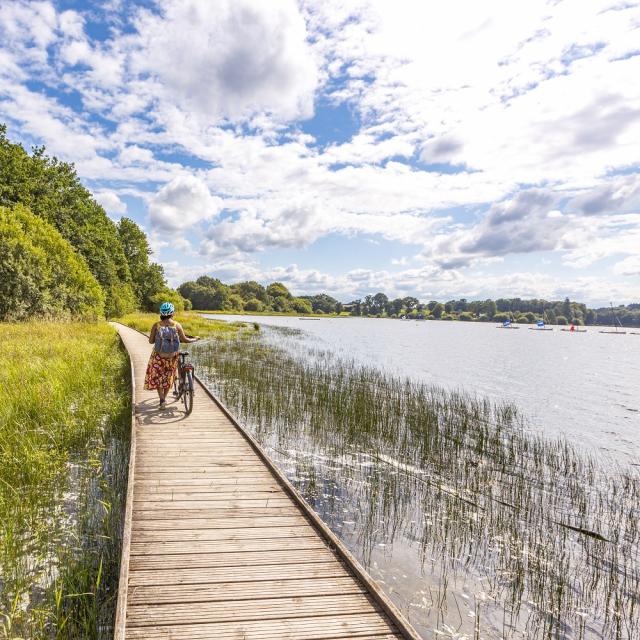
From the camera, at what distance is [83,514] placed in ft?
17.9

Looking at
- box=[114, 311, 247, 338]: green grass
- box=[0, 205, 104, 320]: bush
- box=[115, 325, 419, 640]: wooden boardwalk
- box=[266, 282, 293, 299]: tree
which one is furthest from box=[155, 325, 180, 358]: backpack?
box=[266, 282, 293, 299]: tree

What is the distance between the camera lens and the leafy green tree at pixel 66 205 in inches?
1378

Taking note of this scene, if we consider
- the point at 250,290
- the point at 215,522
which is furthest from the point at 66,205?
the point at 250,290

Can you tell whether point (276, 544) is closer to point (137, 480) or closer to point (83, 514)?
point (137, 480)

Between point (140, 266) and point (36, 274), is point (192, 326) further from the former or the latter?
point (140, 266)

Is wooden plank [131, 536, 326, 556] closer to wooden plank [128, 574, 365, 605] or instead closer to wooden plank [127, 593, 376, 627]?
wooden plank [128, 574, 365, 605]

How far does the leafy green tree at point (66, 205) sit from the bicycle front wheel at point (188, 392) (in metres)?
33.4

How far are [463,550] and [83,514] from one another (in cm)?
496

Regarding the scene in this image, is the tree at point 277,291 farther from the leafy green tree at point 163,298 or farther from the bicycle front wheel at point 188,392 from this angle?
the bicycle front wheel at point 188,392

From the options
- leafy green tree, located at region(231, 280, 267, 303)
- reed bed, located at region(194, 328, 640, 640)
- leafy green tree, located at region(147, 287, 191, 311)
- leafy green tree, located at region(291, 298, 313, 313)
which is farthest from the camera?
leafy green tree, located at region(291, 298, 313, 313)

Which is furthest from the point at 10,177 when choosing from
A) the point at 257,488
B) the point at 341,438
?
the point at 257,488

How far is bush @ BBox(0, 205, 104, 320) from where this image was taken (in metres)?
23.1

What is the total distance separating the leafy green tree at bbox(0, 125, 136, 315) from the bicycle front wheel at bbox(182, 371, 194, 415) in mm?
33366

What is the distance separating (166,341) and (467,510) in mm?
6172
